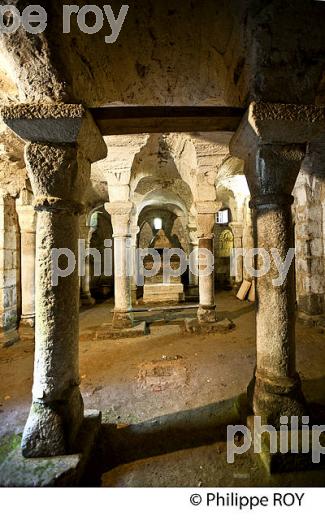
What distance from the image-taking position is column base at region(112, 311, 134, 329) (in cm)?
573

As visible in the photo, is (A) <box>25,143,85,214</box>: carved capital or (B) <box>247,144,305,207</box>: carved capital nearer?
(A) <box>25,143,85,214</box>: carved capital

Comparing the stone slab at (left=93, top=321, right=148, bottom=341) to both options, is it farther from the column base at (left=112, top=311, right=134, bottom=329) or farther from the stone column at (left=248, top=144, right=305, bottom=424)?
the stone column at (left=248, top=144, right=305, bottom=424)

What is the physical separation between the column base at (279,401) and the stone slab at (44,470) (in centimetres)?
143

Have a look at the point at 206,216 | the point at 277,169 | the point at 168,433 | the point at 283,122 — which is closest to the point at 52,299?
the point at 168,433

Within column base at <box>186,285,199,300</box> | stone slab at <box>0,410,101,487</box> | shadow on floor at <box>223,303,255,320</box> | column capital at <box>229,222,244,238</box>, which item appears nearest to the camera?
stone slab at <box>0,410,101,487</box>

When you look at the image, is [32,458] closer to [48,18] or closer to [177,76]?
[48,18]

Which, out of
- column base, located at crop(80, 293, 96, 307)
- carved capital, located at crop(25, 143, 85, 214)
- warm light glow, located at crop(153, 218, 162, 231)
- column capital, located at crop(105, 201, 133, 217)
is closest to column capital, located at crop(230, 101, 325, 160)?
carved capital, located at crop(25, 143, 85, 214)

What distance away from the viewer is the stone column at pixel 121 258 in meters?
5.78

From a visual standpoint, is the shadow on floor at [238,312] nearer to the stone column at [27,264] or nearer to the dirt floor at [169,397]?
the dirt floor at [169,397]

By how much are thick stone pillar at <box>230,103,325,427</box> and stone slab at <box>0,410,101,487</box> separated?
144 cm

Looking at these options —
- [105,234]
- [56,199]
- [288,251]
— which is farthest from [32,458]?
[105,234]

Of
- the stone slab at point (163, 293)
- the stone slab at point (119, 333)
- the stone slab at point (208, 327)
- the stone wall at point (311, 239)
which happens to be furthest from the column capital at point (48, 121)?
the stone slab at point (163, 293)

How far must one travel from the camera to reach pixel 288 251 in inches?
81.9

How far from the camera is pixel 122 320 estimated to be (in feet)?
19.0
